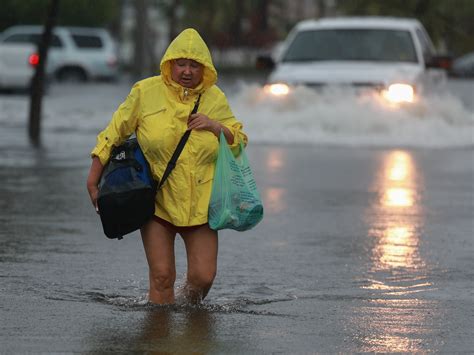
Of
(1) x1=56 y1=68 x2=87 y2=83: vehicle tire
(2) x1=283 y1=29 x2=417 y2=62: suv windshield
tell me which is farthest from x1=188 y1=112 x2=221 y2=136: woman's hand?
(1) x1=56 y1=68 x2=87 y2=83: vehicle tire

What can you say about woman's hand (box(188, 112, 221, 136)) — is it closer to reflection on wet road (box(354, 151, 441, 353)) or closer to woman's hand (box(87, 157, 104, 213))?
woman's hand (box(87, 157, 104, 213))

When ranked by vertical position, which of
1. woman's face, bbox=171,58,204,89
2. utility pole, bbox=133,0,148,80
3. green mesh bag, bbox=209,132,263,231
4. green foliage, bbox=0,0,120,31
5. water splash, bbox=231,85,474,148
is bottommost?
green foliage, bbox=0,0,120,31

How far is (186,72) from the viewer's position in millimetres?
7270

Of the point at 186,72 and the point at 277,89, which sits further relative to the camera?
the point at 277,89

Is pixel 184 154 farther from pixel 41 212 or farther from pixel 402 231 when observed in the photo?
pixel 41 212

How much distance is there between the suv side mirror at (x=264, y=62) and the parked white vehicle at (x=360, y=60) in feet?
0.05

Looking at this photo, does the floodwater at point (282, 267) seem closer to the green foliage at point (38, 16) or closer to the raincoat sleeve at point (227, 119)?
the raincoat sleeve at point (227, 119)

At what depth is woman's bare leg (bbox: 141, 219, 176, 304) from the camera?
7.31 metres

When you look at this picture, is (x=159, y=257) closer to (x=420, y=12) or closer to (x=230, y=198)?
(x=230, y=198)

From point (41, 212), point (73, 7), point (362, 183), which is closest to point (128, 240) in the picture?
point (41, 212)

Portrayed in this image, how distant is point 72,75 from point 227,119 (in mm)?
40392

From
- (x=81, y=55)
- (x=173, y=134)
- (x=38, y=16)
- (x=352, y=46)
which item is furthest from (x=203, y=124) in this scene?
(x=38, y=16)

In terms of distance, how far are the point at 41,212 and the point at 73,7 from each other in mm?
11013

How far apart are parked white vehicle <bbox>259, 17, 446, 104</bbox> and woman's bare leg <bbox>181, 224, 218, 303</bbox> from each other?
1221cm
